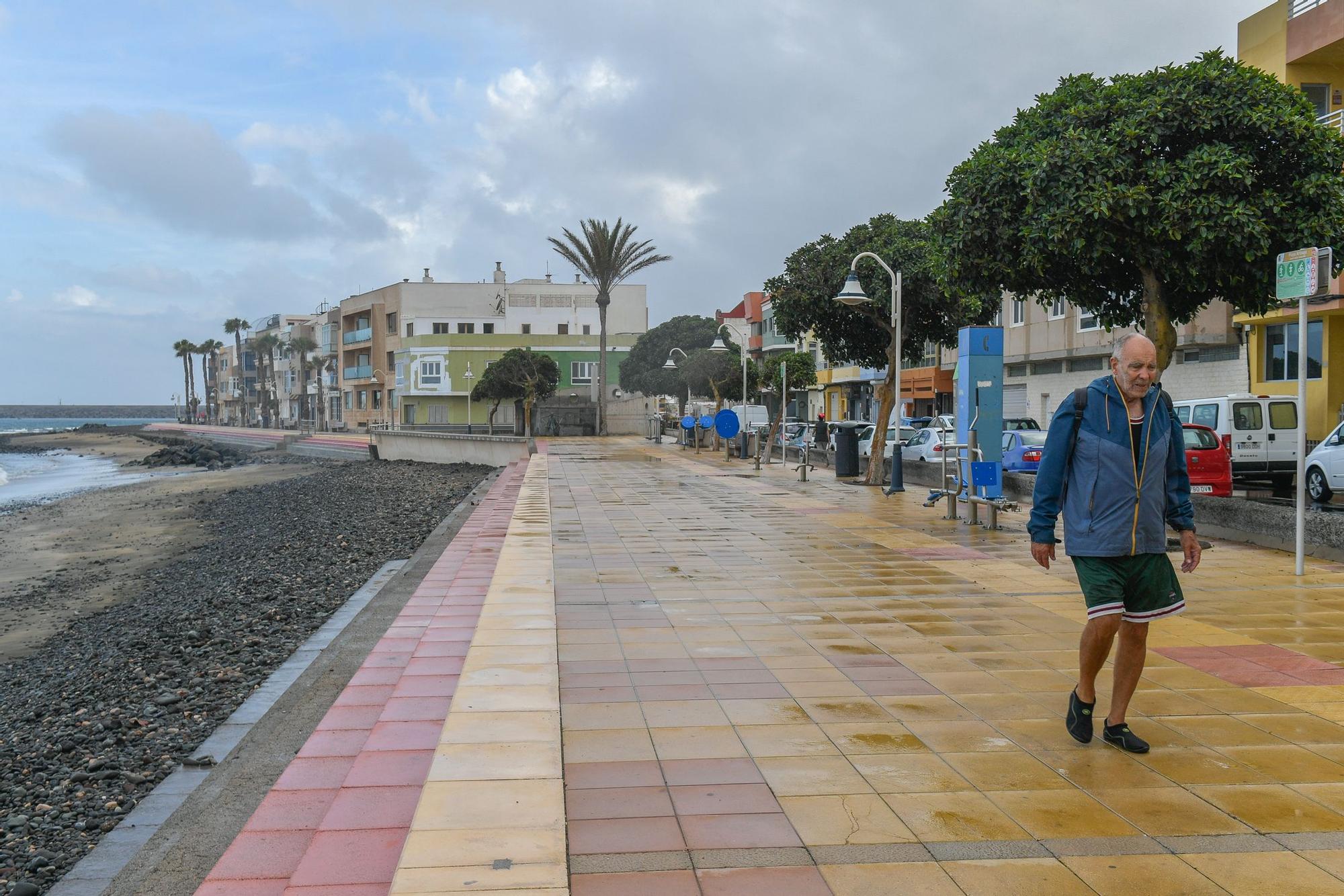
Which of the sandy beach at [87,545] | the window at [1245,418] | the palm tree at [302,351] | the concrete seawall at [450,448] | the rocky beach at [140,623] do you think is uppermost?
the palm tree at [302,351]

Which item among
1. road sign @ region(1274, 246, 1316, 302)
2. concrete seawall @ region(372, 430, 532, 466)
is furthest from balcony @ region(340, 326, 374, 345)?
road sign @ region(1274, 246, 1316, 302)

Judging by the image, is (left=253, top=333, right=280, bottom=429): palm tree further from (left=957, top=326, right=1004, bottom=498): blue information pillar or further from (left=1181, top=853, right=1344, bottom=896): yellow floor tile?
(left=1181, top=853, right=1344, bottom=896): yellow floor tile

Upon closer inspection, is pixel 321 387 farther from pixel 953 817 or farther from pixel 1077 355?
pixel 953 817

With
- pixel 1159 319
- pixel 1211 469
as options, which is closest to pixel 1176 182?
pixel 1159 319

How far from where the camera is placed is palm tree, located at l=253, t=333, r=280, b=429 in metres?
108

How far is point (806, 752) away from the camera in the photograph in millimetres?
4480

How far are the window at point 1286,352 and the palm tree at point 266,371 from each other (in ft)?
306

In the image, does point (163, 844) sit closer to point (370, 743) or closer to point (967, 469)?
point (370, 743)

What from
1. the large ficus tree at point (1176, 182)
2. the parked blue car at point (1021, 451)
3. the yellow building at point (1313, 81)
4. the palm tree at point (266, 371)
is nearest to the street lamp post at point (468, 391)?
the palm tree at point (266, 371)

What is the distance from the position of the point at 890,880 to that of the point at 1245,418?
18.7 m

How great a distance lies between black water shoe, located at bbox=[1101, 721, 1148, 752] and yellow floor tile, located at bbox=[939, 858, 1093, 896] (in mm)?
1249

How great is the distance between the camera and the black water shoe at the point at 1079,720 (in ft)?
15.0

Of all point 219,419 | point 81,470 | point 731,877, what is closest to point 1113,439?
point 731,877

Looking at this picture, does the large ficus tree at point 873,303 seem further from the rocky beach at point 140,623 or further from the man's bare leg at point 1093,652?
the man's bare leg at point 1093,652
